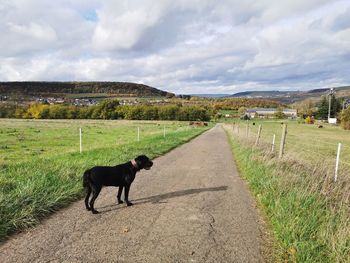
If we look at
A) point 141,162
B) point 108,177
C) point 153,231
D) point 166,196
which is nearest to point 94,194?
point 108,177

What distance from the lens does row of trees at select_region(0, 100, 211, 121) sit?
108m

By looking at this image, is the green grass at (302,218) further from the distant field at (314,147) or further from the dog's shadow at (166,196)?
the distant field at (314,147)

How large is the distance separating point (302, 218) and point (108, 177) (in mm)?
3731

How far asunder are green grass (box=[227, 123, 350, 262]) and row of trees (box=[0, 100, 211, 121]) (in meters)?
102

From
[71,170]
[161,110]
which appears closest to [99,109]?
A: [161,110]

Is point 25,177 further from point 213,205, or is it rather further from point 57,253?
point 213,205

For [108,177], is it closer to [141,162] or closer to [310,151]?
[141,162]

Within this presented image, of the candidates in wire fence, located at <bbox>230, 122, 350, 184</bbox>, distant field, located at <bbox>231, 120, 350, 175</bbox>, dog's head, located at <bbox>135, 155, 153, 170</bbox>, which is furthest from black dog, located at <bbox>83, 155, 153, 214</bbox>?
distant field, located at <bbox>231, 120, 350, 175</bbox>

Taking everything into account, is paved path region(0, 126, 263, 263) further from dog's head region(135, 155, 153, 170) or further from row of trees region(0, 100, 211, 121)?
row of trees region(0, 100, 211, 121)

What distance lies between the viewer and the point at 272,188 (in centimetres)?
704

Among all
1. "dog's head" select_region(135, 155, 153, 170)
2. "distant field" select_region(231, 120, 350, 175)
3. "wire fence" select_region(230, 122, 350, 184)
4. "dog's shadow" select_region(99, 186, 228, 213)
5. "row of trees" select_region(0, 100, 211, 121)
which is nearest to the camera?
"dog's shadow" select_region(99, 186, 228, 213)

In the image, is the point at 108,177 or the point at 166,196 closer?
the point at 108,177

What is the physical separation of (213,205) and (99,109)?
344ft

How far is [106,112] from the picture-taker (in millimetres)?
106875
